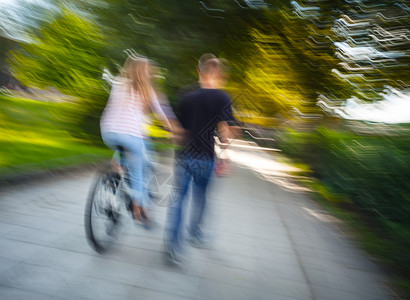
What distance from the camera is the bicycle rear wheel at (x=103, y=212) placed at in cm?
358

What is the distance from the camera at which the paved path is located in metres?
3.12

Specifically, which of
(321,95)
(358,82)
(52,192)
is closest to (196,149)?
(52,192)

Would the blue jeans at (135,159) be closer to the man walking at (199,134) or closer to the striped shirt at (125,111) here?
the striped shirt at (125,111)

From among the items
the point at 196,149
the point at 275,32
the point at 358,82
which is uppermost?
the point at 275,32

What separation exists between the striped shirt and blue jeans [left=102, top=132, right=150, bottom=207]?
6 centimetres

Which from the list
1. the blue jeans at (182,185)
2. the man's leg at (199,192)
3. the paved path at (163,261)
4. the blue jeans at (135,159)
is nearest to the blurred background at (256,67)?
the paved path at (163,261)

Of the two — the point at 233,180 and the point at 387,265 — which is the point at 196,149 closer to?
the point at 387,265

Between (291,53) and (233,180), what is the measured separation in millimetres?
4349

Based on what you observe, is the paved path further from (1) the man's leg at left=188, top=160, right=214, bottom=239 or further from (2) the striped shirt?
(2) the striped shirt

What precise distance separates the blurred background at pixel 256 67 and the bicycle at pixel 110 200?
2.72 m

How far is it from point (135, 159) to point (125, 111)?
51cm

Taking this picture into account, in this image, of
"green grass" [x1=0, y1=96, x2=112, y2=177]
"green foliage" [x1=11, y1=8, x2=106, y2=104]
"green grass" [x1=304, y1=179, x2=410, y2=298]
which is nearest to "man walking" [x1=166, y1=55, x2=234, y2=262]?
"green grass" [x1=304, y1=179, x2=410, y2=298]

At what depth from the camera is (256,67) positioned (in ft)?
40.1

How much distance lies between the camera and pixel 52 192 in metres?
5.77
